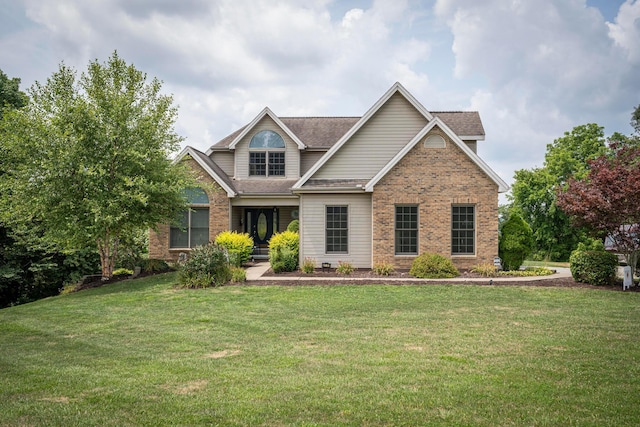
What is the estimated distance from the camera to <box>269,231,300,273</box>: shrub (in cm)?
1844

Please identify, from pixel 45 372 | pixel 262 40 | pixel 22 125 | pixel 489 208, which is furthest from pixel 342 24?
pixel 45 372

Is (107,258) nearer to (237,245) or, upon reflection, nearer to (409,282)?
(237,245)

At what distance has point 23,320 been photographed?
11539 mm

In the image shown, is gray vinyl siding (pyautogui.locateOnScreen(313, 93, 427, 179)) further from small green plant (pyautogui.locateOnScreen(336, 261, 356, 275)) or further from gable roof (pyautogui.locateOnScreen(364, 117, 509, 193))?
small green plant (pyautogui.locateOnScreen(336, 261, 356, 275))

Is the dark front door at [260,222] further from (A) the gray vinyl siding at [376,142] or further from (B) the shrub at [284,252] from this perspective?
(A) the gray vinyl siding at [376,142]

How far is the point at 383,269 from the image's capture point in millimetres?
17359

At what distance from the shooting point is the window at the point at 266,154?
24.0m

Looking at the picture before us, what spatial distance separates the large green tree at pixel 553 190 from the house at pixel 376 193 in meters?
13.0

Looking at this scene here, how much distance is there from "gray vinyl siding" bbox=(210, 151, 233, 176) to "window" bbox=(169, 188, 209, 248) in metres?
2.79

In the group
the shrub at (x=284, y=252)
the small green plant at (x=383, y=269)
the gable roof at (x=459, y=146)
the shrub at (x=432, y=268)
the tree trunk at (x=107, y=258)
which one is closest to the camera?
the shrub at (x=432, y=268)

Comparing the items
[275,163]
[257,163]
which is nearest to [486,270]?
[275,163]

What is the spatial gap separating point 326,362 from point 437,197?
12127 mm

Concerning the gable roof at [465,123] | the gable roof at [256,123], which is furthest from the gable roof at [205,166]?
the gable roof at [465,123]

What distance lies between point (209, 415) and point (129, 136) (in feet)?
48.1
